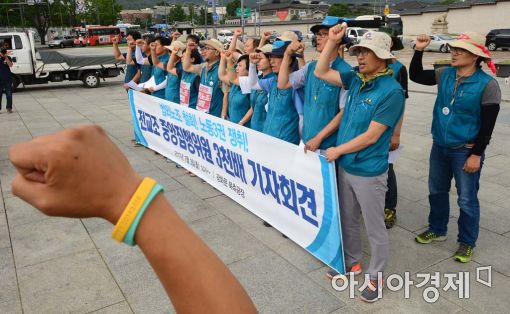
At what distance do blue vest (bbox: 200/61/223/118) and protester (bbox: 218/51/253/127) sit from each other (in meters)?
0.30

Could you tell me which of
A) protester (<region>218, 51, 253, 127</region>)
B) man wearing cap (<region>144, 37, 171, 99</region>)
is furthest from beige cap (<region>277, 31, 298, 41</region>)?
man wearing cap (<region>144, 37, 171, 99</region>)

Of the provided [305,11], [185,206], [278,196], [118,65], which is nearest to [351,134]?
[278,196]

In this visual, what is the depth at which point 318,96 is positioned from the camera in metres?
3.81

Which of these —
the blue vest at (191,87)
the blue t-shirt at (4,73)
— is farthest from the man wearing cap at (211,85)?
the blue t-shirt at (4,73)

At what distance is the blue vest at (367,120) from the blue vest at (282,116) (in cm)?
102

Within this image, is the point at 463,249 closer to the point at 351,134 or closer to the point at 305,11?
the point at 351,134

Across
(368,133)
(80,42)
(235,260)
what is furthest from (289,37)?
(80,42)

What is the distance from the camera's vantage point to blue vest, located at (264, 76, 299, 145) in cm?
433

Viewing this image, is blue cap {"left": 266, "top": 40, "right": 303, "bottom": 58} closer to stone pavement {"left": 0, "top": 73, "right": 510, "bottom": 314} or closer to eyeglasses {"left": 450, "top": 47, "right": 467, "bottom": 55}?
eyeglasses {"left": 450, "top": 47, "right": 467, "bottom": 55}

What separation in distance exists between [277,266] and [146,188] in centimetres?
338

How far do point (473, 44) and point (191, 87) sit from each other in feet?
13.5

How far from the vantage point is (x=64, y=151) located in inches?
23.0

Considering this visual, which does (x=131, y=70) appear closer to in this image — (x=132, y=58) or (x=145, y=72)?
(x=132, y=58)

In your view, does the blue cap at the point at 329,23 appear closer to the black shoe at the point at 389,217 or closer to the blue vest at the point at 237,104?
the blue vest at the point at 237,104
